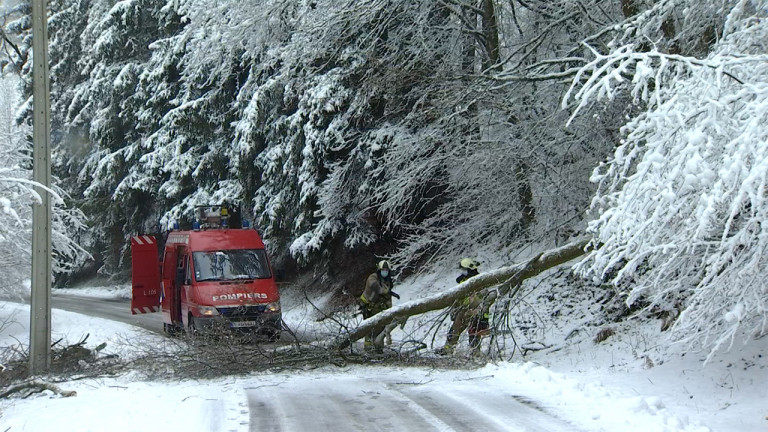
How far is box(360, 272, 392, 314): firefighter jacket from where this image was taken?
12758mm

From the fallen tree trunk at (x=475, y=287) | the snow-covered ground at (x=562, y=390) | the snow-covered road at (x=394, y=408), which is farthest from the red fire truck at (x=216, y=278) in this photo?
the snow-covered road at (x=394, y=408)

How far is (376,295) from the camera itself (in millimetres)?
12828

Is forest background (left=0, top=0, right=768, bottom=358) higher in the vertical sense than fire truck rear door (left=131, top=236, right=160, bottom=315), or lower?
higher

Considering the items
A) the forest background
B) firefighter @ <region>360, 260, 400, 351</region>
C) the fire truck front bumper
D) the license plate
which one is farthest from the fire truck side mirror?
firefighter @ <region>360, 260, 400, 351</region>

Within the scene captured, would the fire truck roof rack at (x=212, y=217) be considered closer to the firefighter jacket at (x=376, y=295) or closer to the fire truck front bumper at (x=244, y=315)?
the fire truck front bumper at (x=244, y=315)

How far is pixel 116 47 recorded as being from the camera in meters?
30.4

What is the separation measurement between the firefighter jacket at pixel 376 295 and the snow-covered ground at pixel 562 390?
232 centimetres

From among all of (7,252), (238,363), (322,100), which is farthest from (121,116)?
(238,363)

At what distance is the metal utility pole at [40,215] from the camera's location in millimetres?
10367

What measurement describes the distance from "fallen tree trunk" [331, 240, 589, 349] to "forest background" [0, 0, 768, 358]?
43.8 inches

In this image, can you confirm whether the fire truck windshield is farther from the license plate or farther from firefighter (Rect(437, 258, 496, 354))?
firefighter (Rect(437, 258, 496, 354))

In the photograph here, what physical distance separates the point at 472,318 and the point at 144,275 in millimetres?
10660

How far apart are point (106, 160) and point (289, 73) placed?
17459 mm

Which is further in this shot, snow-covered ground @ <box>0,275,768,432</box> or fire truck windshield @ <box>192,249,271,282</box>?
fire truck windshield @ <box>192,249,271,282</box>
